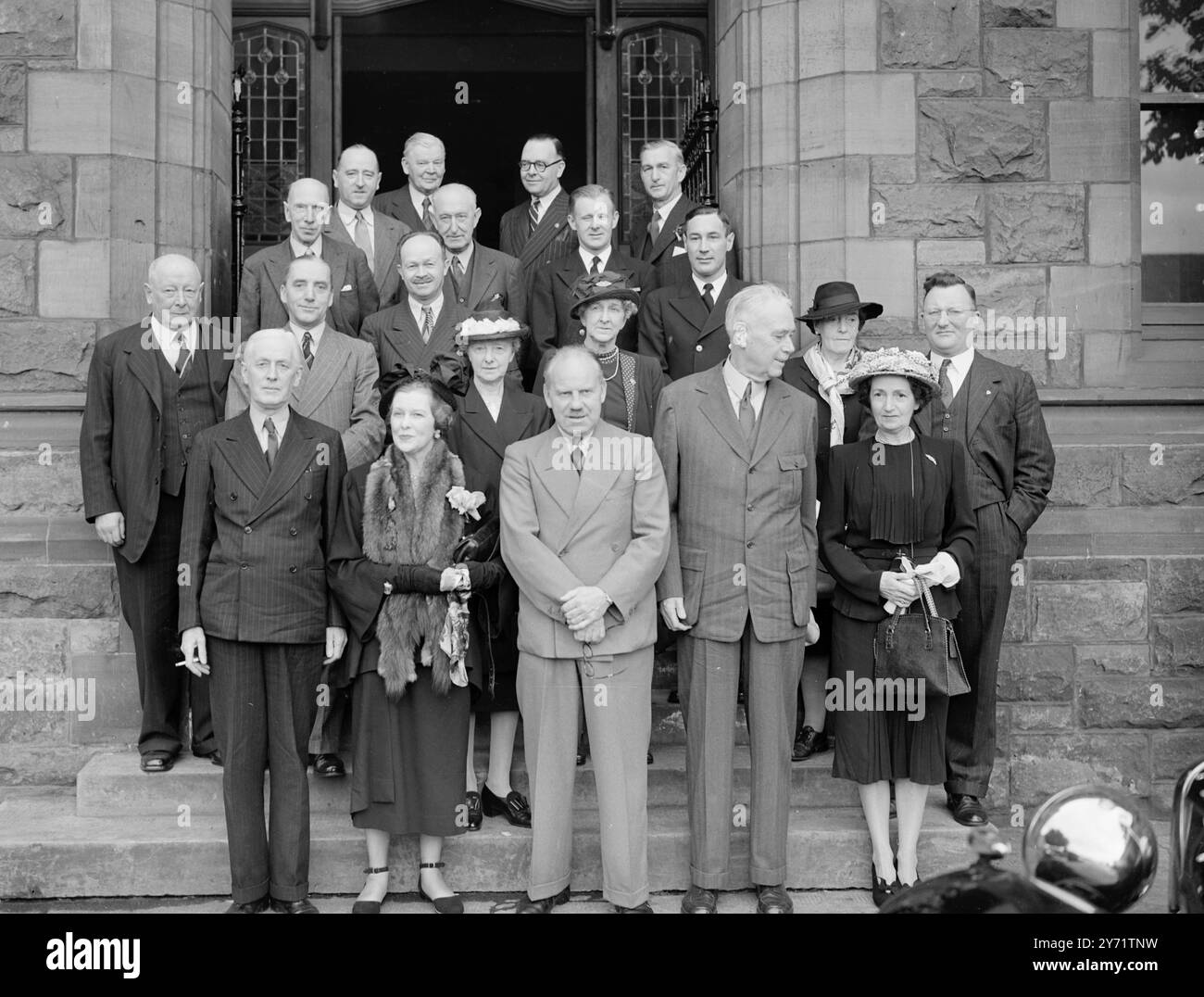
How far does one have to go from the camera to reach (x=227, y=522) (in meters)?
5.35

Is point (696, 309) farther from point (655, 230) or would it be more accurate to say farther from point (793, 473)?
point (793, 473)

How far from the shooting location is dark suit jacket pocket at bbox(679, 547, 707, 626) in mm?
5410

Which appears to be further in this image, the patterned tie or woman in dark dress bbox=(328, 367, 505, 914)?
the patterned tie

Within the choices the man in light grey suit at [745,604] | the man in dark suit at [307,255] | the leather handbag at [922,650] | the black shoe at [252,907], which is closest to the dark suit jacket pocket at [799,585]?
the man in light grey suit at [745,604]

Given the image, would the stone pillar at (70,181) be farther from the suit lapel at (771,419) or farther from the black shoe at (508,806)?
the suit lapel at (771,419)

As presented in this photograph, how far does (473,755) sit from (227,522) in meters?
1.61

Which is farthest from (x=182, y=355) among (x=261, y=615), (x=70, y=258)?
(x=261, y=615)

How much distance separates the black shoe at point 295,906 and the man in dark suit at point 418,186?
3545mm

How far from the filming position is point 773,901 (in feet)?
17.7

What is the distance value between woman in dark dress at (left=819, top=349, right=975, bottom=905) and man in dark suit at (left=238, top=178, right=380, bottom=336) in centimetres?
246

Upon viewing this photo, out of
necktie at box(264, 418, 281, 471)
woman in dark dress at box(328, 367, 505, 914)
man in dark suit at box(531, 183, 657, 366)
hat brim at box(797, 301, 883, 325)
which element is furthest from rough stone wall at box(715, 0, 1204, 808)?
necktie at box(264, 418, 281, 471)

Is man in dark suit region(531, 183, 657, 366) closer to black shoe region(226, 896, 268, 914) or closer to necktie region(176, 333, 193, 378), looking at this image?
necktie region(176, 333, 193, 378)

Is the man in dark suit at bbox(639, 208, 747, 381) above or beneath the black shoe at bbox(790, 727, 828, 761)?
above
